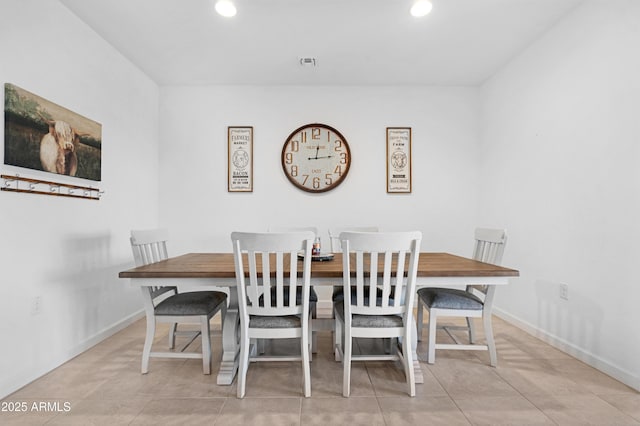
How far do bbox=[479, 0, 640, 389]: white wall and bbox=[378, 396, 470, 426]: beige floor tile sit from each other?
4.08 feet

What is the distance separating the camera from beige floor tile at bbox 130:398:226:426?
167cm

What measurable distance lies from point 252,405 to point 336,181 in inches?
99.3

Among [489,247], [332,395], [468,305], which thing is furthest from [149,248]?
[489,247]

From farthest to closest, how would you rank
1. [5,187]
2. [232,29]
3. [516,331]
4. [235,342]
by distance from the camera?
[516,331]
[232,29]
[235,342]
[5,187]

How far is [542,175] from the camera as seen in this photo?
284 cm

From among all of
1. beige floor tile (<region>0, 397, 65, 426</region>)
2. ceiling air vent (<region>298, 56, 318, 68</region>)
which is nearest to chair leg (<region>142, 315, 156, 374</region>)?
beige floor tile (<region>0, 397, 65, 426</region>)

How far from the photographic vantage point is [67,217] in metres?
2.40

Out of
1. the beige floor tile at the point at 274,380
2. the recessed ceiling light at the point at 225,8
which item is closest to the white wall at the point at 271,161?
the recessed ceiling light at the point at 225,8

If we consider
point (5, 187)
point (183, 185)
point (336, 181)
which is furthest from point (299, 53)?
point (5, 187)

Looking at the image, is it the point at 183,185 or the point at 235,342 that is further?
the point at 183,185

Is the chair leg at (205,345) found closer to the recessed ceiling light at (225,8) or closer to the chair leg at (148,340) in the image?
the chair leg at (148,340)

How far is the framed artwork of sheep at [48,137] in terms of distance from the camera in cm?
199

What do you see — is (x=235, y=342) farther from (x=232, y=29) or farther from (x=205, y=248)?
(x=232, y=29)

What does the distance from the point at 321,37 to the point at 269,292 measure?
2.25 metres
